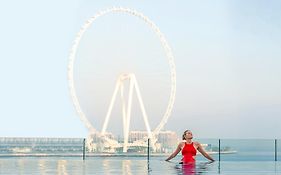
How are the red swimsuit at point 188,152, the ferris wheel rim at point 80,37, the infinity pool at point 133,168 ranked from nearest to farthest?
the infinity pool at point 133,168
the red swimsuit at point 188,152
the ferris wheel rim at point 80,37

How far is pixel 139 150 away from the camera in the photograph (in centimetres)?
5428

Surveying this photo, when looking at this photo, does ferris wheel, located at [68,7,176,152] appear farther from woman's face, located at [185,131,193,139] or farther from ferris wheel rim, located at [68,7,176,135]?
woman's face, located at [185,131,193,139]

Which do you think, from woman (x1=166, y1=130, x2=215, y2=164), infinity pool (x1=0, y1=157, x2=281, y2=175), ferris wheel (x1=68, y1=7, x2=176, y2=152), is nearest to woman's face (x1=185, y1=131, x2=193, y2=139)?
woman (x1=166, y1=130, x2=215, y2=164)

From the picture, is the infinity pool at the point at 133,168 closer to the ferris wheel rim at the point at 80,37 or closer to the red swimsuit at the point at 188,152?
the red swimsuit at the point at 188,152

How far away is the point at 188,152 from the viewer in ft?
32.9

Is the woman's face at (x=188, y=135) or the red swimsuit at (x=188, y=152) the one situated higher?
the woman's face at (x=188, y=135)

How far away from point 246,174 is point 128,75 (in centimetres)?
3800

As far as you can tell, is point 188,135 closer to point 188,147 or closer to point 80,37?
point 188,147

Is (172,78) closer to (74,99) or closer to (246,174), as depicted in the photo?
(74,99)

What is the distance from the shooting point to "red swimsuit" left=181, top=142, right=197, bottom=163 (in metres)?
9.91

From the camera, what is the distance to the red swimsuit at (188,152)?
32.5ft

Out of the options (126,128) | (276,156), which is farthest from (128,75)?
(276,156)

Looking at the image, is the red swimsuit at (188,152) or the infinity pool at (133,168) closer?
the infinity pool at (133,168)

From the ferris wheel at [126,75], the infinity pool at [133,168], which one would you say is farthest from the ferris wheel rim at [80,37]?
the infinity pool at [133,168]
